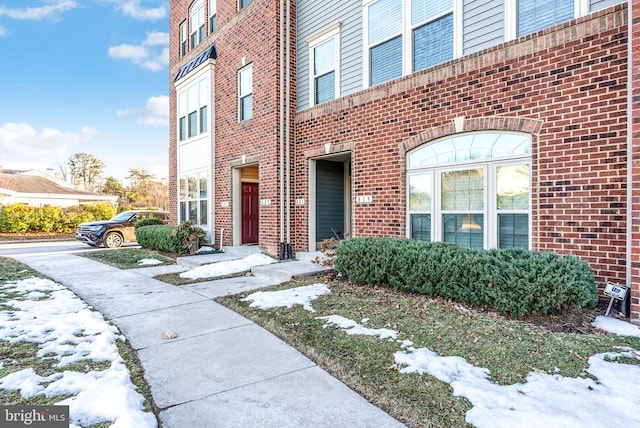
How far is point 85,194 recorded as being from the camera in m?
27.8

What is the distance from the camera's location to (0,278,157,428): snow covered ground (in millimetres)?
2129

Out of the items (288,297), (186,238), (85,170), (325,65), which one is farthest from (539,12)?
(85,170)

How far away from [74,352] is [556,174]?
5.90 m

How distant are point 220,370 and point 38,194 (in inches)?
1168

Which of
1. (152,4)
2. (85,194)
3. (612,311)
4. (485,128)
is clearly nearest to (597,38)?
(485,128)

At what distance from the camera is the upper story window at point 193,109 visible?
11.4 meters

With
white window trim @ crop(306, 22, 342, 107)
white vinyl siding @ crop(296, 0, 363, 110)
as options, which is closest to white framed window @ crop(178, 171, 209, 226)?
white vinyl siding @ crop(296, 0, 363, 110)

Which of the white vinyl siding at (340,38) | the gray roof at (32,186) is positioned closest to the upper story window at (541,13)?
the white vinyl siding at (340,38)

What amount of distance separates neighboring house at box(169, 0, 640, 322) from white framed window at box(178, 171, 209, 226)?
0.33 feet

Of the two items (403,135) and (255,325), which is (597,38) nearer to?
(403,135)

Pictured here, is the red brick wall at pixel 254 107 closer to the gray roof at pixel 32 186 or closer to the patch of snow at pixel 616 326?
the patch of snow at pixel 616 326

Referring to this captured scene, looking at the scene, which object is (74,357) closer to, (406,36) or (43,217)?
(406,36)

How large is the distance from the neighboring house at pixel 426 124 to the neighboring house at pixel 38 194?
67.7 feet

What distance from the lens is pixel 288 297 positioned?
4969 mm
